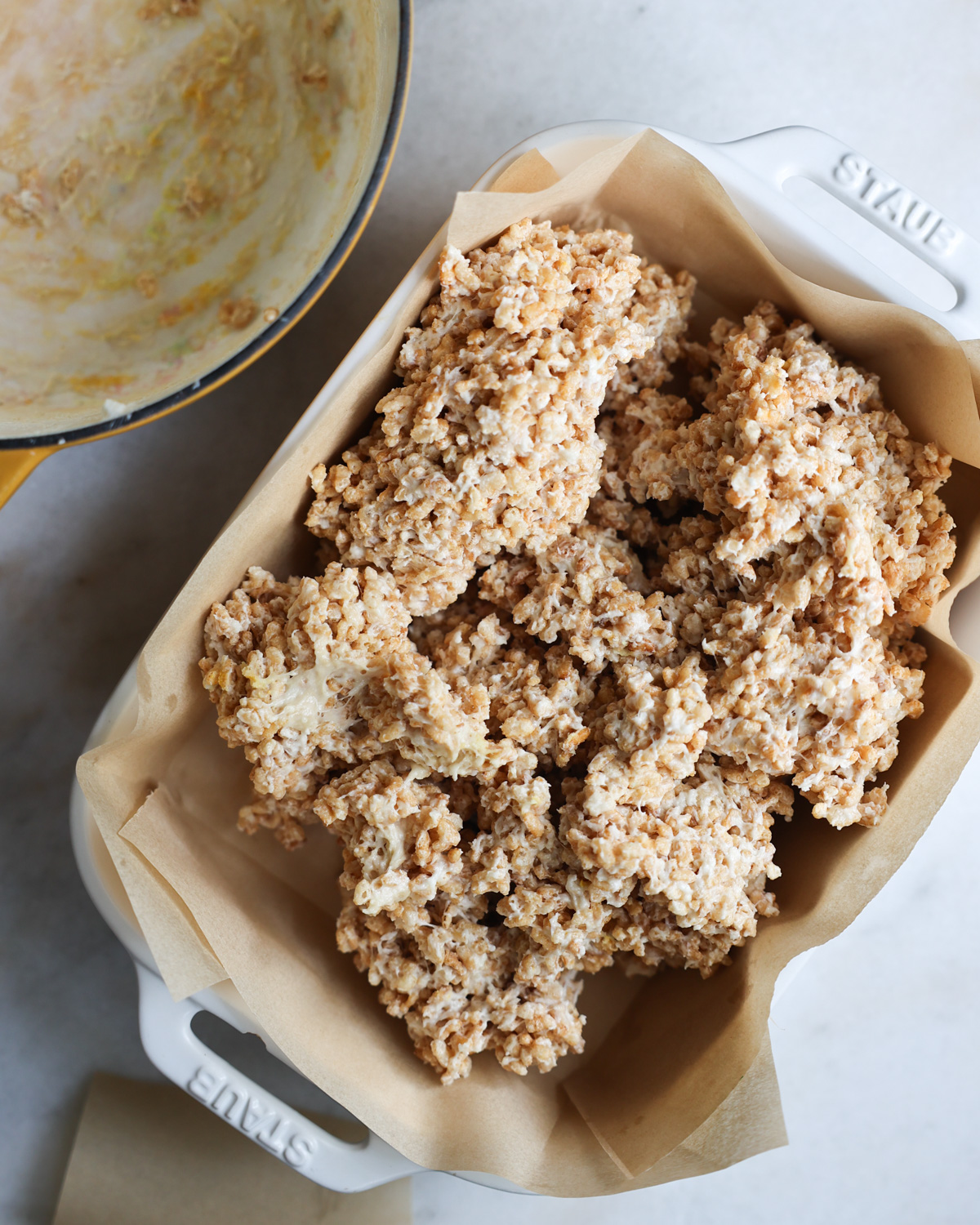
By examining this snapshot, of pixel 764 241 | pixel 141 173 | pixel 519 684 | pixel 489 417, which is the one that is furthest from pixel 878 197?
pixel 141 173

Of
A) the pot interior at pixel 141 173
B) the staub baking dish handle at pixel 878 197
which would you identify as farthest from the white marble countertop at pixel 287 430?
the staub baking dish handle at pixel 878 197

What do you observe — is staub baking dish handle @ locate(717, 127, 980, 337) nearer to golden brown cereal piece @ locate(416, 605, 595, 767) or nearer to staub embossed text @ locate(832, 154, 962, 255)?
staub embossed text @ locate(832, 154, 962, 255)

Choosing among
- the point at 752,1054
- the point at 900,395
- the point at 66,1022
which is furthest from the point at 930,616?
the point at 66,1022

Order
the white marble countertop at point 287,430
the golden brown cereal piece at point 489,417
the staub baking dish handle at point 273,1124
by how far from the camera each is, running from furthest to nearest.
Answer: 1. the white marble countertop at point 287,430
2. the staub baking dish handle at point 273,1124
3. the golden brown cereal piece at point 489,417

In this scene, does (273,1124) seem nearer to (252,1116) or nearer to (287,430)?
(252,1116)

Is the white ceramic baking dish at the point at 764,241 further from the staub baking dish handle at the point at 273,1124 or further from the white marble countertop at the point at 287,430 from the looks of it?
the white marble countertop at the point at 287,430

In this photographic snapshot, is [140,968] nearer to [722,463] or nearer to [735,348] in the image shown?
[722,463]

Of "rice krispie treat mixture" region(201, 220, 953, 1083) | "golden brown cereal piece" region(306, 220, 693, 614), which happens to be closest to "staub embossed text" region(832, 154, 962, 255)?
"rice krispie treat mixture" region(201, 220, 953, 1083)
